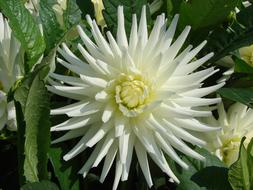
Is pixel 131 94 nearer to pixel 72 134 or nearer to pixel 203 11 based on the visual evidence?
pixel 72 134

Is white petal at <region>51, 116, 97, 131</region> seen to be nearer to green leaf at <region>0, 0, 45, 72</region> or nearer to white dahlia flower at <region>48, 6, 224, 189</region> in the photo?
white dahlia flower at <region>48, 6, 224, 189</region>

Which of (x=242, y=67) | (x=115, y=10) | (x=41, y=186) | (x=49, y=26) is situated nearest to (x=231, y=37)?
(x=242, y=67)

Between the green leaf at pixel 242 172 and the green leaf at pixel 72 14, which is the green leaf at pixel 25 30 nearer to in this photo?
the green leaf at pixel 72 14

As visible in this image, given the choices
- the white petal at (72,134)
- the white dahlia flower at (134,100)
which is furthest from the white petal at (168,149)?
the white petal at (72,134)

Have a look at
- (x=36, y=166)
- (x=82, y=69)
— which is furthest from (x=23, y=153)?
(x=82, y=69)

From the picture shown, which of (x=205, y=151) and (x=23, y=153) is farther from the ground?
(x=23, y=153)

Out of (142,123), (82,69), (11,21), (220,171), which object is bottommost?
(220,171)

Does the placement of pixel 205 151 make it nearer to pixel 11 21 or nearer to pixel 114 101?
pixel 114 101

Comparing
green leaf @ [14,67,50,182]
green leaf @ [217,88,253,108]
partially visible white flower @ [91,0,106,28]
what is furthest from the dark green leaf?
partially visible white flower @ [91,0,106,28]
